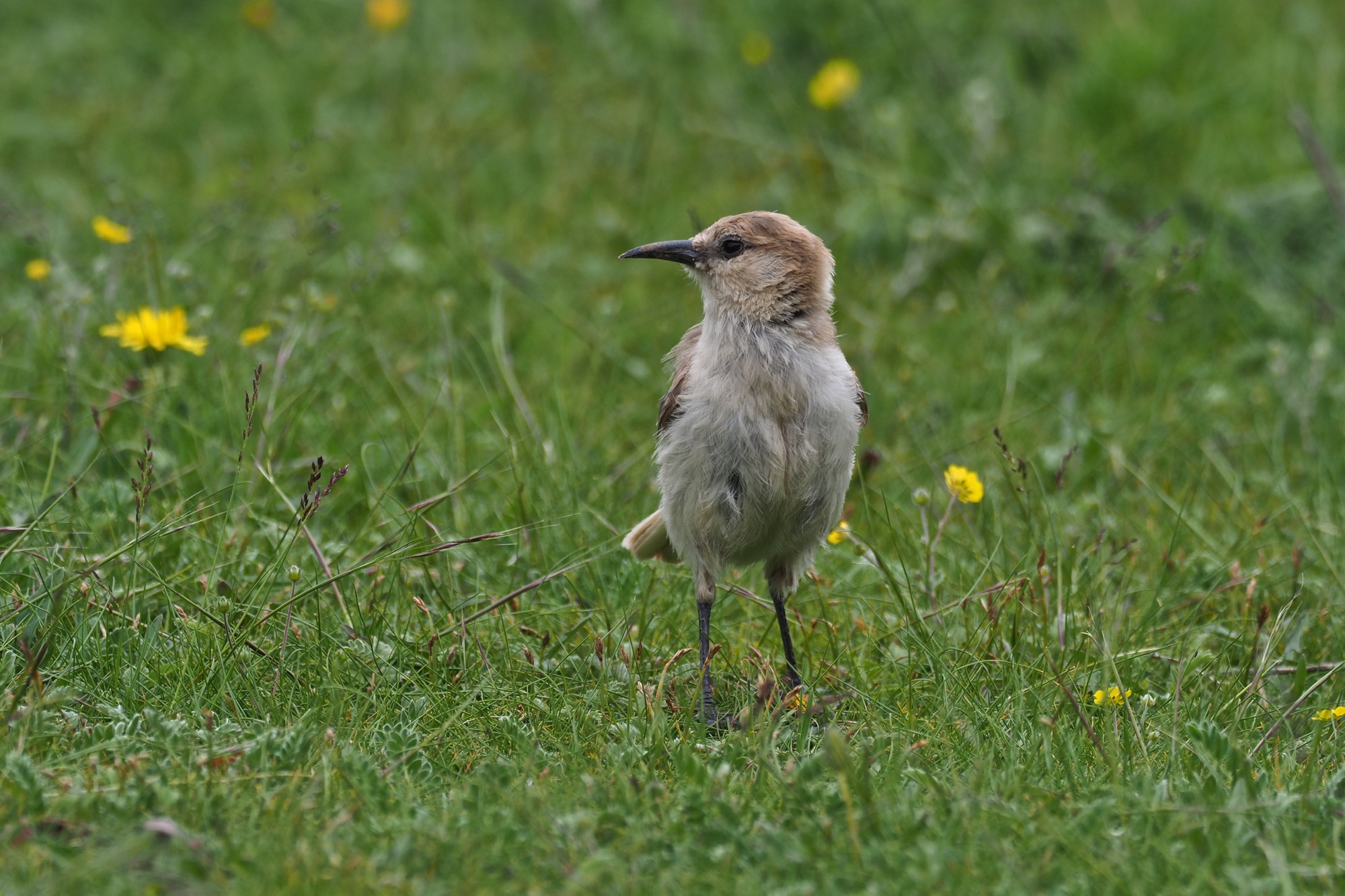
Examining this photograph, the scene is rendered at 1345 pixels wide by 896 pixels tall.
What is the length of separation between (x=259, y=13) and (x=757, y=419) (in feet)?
21.8

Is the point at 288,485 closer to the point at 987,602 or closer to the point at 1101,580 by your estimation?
the point at 987,602

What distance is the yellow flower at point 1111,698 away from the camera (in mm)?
4344

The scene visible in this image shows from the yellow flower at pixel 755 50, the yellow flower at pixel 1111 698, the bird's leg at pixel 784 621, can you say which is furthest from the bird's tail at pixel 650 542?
the yellow flower at pixel 755 50

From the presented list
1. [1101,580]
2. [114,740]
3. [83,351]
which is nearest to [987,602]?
[1101,580]

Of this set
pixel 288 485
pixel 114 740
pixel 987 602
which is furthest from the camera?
pixel 288 485

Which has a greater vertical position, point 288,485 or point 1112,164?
point 1112,164

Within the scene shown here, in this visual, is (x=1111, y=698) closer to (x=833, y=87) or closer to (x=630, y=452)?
(x=630, y=452)

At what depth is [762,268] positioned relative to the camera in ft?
15.9

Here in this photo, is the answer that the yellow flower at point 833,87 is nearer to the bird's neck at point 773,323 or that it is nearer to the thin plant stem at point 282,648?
the bird's neck at point 773,323

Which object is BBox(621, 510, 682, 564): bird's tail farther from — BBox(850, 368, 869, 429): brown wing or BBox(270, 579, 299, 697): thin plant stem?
BBox(270, 579, 299, 697): thin plant stem

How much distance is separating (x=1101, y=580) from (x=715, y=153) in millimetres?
4637

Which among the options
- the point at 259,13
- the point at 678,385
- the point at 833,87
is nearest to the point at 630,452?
the point at 678,385

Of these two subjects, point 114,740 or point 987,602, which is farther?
point 987,602

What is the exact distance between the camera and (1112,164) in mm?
8578
